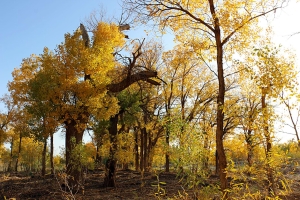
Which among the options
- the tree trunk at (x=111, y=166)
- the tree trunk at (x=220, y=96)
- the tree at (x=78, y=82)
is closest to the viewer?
the tree trunk at (x=220, y=96)

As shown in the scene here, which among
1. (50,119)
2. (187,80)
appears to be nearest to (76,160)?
(50,119)

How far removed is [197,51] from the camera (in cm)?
699

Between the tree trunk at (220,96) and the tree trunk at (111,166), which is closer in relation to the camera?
the tree trunk at (220,96)

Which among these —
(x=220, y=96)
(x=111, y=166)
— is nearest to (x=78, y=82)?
(x=111, y=166)

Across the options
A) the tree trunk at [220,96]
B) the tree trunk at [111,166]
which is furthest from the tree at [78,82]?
the tree trunk at [220,96]

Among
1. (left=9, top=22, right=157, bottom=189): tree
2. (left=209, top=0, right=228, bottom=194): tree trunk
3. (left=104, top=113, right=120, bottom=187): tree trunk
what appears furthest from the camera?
(left=104, top=113, right=120, bottom=187): tree trunk

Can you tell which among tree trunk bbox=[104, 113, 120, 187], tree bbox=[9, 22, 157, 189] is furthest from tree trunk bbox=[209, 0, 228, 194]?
tree trunk bbox=[104, 113, 120, 187]

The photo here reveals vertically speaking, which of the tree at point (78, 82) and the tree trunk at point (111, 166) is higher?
the tree at point (78, 82)

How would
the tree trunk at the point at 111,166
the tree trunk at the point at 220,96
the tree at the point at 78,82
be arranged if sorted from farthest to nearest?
the tree trunk at the point at 111,166
the tree at the point at 78,82
the tree trunk at the point at 220,96

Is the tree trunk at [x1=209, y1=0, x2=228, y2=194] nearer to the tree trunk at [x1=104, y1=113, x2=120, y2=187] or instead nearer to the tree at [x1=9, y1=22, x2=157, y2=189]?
the tree at [x1=9, y1=22, x2=157, y2=189]

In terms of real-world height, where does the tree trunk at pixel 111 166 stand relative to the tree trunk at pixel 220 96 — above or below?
below

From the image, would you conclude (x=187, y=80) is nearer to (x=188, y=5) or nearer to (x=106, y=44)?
(x=106, y=44)

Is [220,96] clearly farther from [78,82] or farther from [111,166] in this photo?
[111,166]

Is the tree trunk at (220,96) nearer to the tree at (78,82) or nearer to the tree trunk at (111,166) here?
the tree at (78,82)
